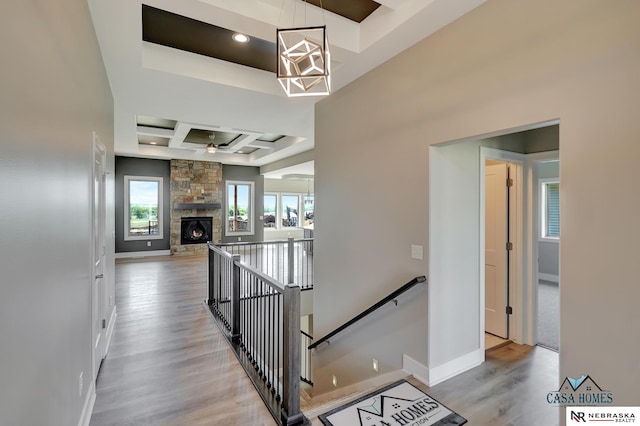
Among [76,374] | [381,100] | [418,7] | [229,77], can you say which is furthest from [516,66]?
[76,374]

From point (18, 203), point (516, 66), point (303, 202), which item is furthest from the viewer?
point (303, 202)

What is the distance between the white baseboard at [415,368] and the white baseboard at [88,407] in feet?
8.57

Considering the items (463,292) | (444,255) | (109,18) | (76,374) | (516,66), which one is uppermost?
(109,18)

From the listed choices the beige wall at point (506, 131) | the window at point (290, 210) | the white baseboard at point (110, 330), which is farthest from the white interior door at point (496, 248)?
the window at point (290, 210)

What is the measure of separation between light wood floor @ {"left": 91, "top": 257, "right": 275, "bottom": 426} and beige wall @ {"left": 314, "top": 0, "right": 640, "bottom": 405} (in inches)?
58.8

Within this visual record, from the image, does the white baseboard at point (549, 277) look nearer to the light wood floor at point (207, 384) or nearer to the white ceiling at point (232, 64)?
the light wood floor at point (207, 384)

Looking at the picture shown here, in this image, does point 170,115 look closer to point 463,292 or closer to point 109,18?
point 109,18

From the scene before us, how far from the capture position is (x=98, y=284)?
2922 millimetres

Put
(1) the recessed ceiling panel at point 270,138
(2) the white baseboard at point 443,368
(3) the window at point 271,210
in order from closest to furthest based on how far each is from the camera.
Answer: (2) the white baseboard at point 443,368 < (1) the recessed ceiling panel at point 270,138 < (3) the window at point 271,210

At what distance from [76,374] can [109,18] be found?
269cm

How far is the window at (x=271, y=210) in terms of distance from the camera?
13.6 meters

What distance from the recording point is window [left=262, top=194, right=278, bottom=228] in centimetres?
1359

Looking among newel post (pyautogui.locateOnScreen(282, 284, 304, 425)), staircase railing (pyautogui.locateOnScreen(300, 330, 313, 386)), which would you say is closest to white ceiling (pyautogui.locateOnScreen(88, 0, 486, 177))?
newel post (pyautogui.locateOnScreen(282, 284, 304, 425))

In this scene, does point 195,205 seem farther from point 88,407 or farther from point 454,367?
point 454,367
